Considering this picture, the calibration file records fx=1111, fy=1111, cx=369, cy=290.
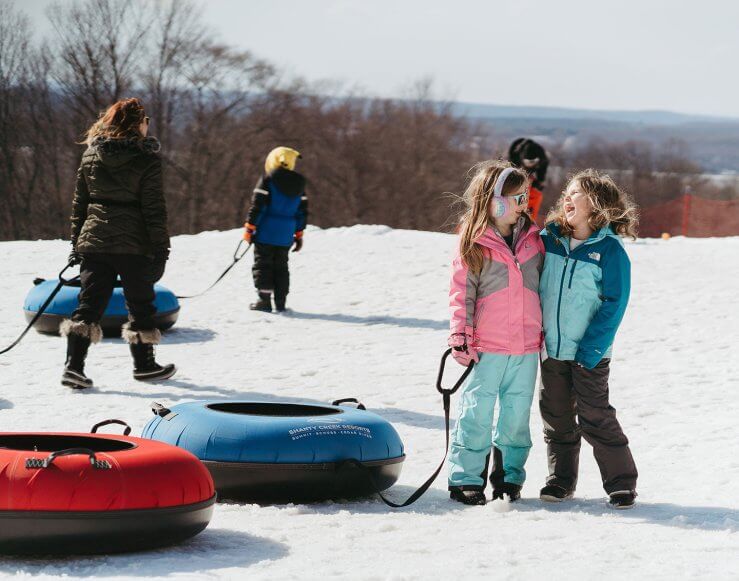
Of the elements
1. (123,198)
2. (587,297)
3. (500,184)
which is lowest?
(587,297)

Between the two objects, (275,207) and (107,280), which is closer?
(107,280)

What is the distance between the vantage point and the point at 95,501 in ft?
11.4

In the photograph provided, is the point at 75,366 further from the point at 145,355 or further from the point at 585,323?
the point at 585,323

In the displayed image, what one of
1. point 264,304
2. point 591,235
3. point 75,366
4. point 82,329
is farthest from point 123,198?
point 264,304

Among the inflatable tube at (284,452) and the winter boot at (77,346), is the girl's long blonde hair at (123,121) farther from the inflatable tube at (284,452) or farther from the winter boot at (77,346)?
the inflatable tube at (284,452)

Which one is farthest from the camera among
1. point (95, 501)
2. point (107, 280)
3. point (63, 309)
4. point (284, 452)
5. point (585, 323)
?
point (63, 309)

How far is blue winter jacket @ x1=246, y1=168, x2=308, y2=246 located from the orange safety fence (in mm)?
11444

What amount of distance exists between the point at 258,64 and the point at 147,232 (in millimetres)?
36469

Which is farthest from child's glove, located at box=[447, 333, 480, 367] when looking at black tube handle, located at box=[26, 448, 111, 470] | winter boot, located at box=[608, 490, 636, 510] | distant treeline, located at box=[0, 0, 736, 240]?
distant treeline, located at box=[0, 0, 736, 240]

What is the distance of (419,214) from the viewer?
1908 inches

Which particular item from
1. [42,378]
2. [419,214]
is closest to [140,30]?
[419,214]

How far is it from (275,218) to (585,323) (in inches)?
261

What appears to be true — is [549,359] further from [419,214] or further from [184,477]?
[419,214]

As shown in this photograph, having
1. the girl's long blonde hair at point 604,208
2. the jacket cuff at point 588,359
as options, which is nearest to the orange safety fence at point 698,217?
the girl's long blonde hair at point 604,208
